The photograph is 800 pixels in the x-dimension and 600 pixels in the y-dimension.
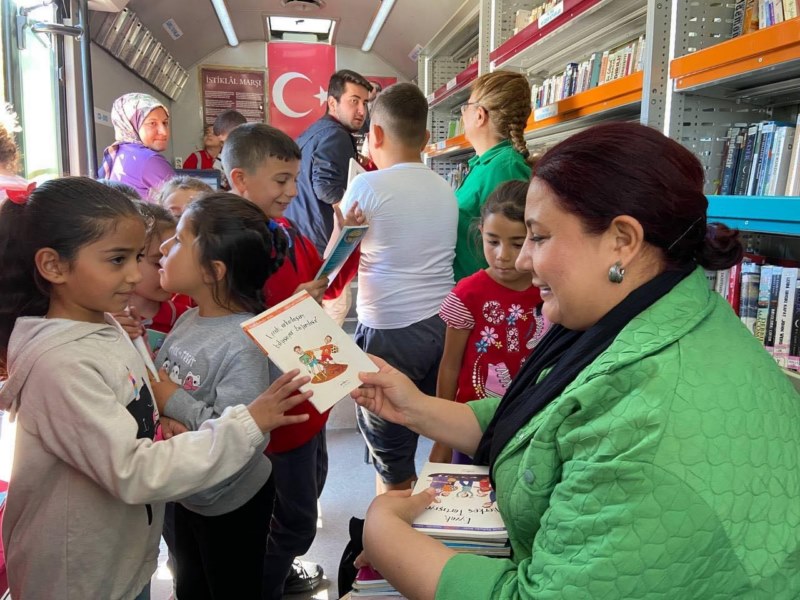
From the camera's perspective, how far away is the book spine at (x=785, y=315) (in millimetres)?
1881

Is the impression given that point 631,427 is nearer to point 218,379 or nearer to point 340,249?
A: point 218,379

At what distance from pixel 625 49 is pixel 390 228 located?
5.77 feet

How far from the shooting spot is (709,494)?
75cm

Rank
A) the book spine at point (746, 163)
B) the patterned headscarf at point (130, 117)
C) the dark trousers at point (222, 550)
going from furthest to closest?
the patterned headscarf at point (130, 117) → the book spine at point (746, 163) → the dark trousers at point (222, 550)

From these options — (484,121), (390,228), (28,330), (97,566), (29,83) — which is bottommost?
(97,566)

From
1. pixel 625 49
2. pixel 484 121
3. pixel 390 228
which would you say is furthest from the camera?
pixel 625 49

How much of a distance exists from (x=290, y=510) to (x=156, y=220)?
39.1 inches

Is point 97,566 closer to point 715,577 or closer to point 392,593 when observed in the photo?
→ point 392,593

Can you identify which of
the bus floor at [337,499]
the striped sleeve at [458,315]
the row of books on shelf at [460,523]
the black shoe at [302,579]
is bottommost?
the bus floor at [337,499]

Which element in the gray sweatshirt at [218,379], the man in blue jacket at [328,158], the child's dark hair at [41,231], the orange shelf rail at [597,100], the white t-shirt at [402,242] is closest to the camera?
the child's dark hair at [41,231]

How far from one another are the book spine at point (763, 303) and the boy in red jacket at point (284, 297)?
56.1 inches

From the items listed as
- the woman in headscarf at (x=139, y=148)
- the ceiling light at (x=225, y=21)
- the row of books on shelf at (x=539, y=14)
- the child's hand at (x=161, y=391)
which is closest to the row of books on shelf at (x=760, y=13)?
the row of books on shelf at (x=539, y=14)

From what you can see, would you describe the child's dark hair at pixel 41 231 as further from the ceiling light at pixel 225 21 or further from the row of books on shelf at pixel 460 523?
the ceiling light at pixel 225 21

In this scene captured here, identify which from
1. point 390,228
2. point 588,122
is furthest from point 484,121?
point 588,122
